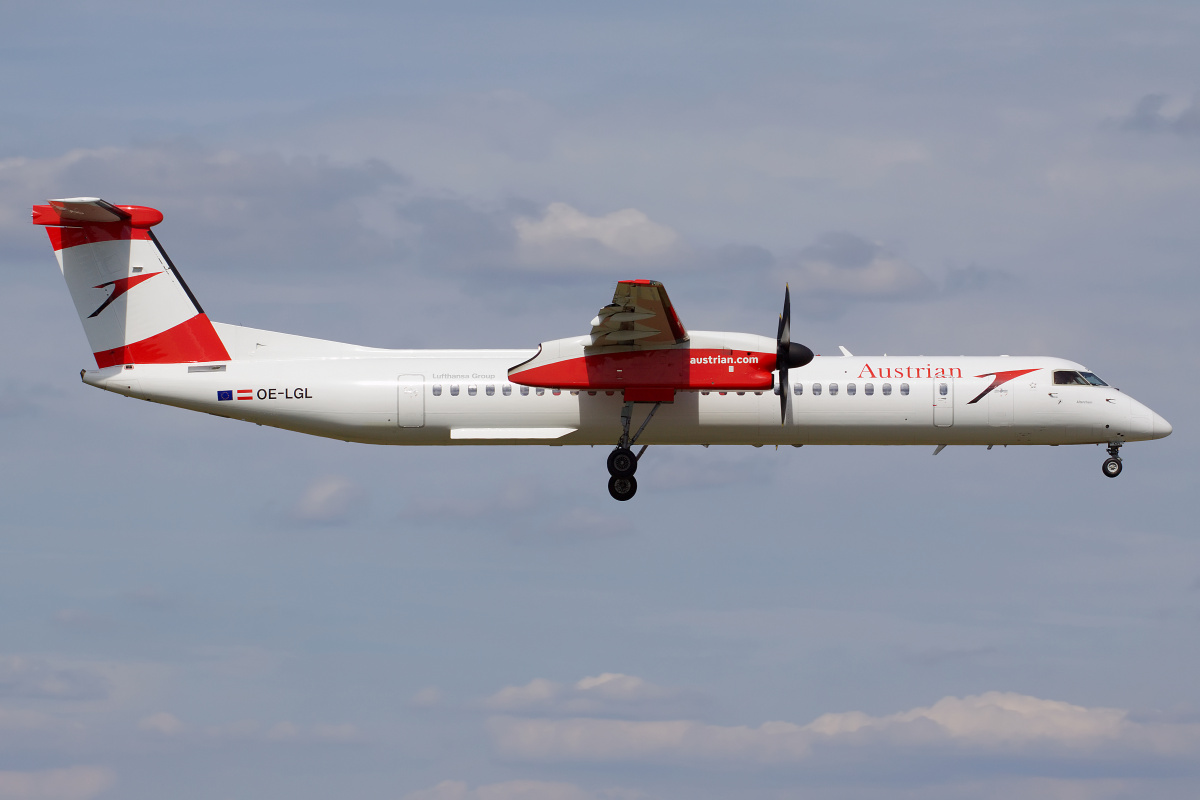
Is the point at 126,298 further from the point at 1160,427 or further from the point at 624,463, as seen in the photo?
the point at 1160,427

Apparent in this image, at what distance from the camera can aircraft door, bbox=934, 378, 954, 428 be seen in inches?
1142

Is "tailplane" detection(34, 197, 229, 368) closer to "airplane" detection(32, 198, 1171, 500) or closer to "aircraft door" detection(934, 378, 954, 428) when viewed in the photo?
"airplane" detection(32, 198, 1171, 500)

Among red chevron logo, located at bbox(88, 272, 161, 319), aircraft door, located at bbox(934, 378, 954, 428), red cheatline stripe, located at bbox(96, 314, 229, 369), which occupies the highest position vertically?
red chevron logo, located at bbox(88, 272, 161, 319)

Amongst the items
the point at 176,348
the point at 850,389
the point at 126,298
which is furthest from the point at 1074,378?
the point at 126,298

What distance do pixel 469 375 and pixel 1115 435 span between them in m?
14.3

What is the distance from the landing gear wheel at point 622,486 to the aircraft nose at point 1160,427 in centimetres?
1165

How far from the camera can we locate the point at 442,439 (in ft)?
95.2

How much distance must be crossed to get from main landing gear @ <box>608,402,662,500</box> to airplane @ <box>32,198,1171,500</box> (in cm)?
3

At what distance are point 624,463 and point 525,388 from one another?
269cm

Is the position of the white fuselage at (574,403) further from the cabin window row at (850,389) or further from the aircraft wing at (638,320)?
the aircraft wing at (638,320)

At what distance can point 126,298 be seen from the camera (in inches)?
1153

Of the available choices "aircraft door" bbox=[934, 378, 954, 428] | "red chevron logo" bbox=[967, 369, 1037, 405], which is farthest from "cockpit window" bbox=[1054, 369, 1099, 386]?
"aircraft door" bbox=[934, 378, 954, 428]

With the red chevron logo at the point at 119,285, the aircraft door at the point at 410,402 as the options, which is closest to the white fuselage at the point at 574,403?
the aircraft door at the point at 410,402

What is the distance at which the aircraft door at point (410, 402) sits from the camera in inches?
1128
